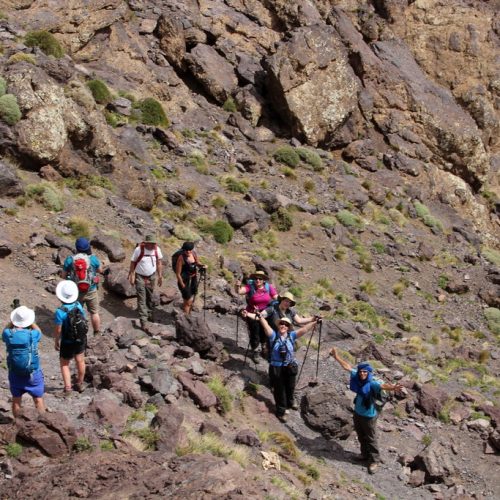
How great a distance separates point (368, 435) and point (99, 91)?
19351 mm

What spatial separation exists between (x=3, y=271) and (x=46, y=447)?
22.3 ft

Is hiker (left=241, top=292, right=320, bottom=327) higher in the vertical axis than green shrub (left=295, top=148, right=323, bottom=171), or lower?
lower

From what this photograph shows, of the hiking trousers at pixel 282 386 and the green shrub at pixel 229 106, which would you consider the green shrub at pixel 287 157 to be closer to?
the green shrub at pixel 229 106

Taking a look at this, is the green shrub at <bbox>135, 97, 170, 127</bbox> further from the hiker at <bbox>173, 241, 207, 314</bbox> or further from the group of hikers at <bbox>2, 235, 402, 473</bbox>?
the hiker at <bbox>173, 241, 207, 314</bbox>

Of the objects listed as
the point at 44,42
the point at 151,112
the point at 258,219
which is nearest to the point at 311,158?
the point at 258,219

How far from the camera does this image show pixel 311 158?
97.8ft

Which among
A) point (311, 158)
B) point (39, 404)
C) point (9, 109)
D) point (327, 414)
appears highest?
point (9, 109)

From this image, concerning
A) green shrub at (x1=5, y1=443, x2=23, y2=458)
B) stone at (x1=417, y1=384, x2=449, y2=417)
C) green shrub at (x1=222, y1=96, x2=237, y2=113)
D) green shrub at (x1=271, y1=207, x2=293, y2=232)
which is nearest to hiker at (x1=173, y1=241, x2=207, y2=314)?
stone at (x1=417, y1=384, x2=449, y2=417)

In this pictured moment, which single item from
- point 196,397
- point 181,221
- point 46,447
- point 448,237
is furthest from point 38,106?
point 448,237

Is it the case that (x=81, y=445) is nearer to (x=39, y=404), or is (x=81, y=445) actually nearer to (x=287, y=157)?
(x=39, y=404)

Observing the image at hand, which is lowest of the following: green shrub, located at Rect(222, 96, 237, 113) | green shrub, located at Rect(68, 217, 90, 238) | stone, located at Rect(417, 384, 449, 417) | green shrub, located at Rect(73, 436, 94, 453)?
stone, located at Rect(417, 384, 449, 417)

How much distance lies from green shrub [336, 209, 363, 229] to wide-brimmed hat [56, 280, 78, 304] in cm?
1824

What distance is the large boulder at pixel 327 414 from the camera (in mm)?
11203

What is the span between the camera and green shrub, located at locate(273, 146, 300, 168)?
1128 inches
